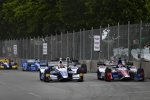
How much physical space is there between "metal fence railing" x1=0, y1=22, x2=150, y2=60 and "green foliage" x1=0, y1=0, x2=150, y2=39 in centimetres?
616

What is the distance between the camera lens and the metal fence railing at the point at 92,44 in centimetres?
3171

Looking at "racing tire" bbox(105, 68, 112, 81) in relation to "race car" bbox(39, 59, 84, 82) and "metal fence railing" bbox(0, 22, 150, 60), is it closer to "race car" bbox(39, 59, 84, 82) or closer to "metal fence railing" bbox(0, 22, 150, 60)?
"race car" bbox(39, 59, 84, 82)

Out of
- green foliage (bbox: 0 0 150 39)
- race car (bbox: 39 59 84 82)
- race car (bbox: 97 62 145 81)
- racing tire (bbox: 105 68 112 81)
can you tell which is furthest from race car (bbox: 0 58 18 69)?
racing tire (bbox: 105 68 112 81)

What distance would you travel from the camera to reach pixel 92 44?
131 feet

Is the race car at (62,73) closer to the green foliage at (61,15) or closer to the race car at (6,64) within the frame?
the race car at (6,64)

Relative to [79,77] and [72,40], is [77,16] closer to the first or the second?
[72,40]

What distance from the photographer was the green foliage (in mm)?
54938

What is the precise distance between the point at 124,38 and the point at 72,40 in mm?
11236

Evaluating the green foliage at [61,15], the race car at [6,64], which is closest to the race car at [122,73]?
the green foliage at [61,15]

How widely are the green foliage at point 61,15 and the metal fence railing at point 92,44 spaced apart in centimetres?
616

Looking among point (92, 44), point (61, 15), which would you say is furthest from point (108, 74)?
point (61, 15)

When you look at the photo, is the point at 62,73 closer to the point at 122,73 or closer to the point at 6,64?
the point at 122,73

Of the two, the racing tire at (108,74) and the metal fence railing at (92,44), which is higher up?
the metal fence railing at (92,44)

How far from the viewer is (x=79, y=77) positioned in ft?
83.1
